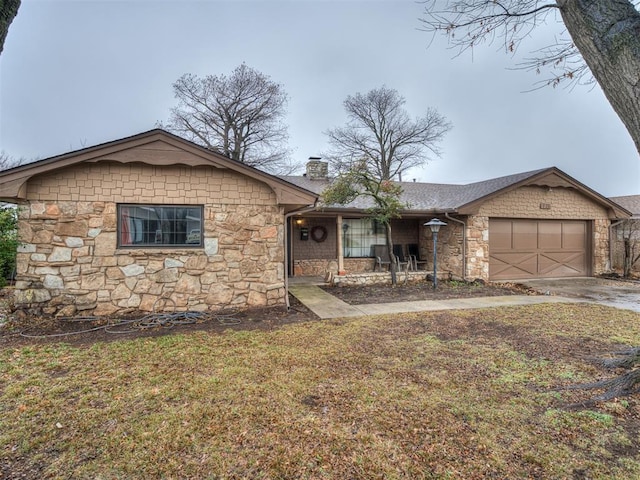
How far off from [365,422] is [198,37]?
14745 mm

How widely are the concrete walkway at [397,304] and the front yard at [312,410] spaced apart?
5.90 ft

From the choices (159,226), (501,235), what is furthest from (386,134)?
(159,226)

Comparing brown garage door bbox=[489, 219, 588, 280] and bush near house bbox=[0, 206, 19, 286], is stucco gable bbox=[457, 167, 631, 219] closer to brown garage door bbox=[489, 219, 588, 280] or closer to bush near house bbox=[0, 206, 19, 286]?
brown garage door bbox=[489, 219, 588, 280]

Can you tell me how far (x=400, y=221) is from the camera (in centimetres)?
1288

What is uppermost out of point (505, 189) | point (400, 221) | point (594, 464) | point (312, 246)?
point (505, 189)

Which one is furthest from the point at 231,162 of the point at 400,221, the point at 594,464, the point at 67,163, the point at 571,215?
the point at 571,215

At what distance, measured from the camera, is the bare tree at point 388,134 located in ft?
79.4

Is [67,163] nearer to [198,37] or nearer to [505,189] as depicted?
[198,37]

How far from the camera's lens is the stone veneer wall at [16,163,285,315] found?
5641 millimetres

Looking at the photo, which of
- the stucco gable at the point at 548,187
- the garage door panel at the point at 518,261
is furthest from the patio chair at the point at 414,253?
the stucco gable at the point at 548,187

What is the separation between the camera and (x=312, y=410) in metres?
2.79

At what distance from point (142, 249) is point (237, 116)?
1684cm

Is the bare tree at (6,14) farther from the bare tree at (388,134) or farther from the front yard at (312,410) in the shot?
the bare tree at (388,134)

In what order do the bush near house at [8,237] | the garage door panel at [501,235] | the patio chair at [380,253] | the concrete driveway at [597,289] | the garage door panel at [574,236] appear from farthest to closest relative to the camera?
the patio chair at [380,253] < the garage door panel at [574,236] < the garage door panel at [501,235] < the concrete driveway at [597,289] < the bush near house at [8,237]
